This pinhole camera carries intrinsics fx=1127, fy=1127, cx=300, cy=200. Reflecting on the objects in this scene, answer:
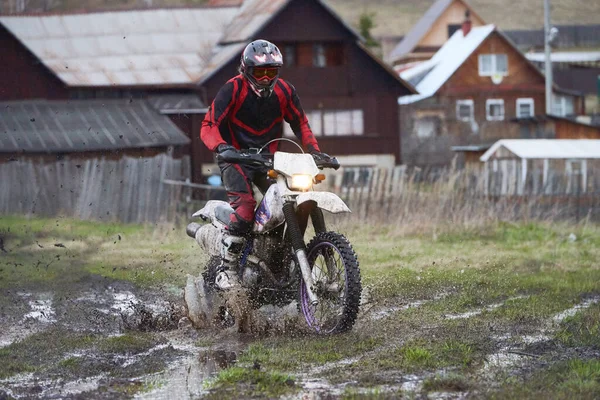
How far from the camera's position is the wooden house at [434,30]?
263ft

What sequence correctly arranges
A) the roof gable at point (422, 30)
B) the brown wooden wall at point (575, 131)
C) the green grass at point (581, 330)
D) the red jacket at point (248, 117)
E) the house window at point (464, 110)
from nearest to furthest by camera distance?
1. the green grass at point (581, 330)
2. the red jacket at point (248, 117)
3. the brown wooden wall at point (575, 131)
4. the house window at point (464, 110)
5. the roof gable at point (422, 30)

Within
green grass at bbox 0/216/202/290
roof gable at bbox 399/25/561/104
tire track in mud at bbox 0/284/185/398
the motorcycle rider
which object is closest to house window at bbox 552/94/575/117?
roof gable at bbox 399/25/561/104

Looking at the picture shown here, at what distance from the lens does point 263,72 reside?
8.64m

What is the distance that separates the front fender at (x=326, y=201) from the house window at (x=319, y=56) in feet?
107

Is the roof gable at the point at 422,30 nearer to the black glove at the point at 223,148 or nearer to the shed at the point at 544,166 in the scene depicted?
the shed at the point at 544,166

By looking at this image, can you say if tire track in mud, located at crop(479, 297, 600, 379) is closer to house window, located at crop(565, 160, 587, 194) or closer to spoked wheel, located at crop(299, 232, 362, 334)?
spoked wheel, located at crop(299, 232, 362, 334)

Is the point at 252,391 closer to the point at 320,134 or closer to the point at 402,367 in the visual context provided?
the point at 402,367

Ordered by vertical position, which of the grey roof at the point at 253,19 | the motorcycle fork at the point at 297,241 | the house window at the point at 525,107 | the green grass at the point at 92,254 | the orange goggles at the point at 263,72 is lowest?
the green grass at the point at 92,254

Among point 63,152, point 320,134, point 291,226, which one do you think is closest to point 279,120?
point 291,226

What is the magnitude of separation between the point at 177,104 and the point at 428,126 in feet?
70.1

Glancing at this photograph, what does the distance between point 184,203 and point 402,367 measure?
715 inches

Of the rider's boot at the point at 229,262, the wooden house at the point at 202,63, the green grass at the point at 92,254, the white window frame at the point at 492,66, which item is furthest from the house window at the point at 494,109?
the rider's boot at the point at 229,262

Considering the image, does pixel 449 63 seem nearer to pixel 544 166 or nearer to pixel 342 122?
pixel 342 122

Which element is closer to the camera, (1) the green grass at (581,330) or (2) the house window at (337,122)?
(1) the green grass at (581,330)
